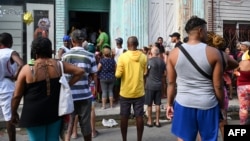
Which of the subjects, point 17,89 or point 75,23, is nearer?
point 17,89

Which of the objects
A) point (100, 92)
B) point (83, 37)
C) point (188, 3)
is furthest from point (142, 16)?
point (83, 37)

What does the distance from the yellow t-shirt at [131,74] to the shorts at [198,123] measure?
7.39 feet

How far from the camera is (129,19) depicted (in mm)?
12586

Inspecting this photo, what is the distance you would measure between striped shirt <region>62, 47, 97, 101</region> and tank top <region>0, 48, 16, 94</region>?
0.87 m

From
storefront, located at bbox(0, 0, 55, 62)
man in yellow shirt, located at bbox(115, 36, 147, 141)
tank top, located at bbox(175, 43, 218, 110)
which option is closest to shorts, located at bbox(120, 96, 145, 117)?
man in yellow shirt, located at bbox(115, 36, 147, 141)

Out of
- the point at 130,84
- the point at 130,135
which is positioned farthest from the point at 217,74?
the point at 130,135

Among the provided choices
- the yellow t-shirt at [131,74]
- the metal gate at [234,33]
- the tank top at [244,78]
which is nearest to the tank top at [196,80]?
the yellow t-shirt at [131,74]

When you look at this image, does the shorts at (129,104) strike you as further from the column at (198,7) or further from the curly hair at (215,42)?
the column at (198,7)

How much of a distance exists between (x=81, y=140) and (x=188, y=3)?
799cm

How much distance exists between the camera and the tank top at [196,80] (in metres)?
4.17

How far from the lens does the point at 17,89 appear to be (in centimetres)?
416

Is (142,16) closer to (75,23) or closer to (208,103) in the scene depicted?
(75,23)

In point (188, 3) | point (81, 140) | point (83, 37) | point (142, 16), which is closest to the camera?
point (83, 37)

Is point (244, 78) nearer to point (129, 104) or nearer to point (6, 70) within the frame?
point (129, 104)
